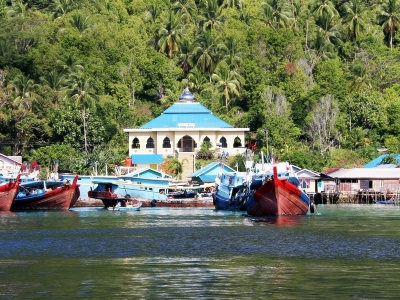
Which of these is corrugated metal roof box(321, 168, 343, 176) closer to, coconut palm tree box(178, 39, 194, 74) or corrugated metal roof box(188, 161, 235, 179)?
corrugated metal roof box(188, 161, 235, 179)

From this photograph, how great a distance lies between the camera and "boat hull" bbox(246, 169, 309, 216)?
75438 mm

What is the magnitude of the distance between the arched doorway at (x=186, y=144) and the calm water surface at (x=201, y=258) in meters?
43.9

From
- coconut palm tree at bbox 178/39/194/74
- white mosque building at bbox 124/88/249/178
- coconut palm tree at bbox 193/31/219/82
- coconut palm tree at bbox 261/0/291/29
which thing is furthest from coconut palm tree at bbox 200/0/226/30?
white mosque building at bbox 124/88/249/178

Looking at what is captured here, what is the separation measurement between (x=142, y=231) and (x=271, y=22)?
8153 centimetres

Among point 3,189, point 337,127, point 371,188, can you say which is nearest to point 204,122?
point 337,127

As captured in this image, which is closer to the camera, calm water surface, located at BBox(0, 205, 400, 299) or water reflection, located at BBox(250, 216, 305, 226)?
calm water surface, located at BBox(0, 205, 400, 299)

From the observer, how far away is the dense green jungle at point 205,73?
114m

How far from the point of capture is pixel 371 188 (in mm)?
105000

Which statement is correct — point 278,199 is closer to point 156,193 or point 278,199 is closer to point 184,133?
point 156,193

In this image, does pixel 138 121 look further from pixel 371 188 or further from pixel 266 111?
pixel 371 188

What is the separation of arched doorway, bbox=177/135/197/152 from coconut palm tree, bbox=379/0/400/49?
32.5 m

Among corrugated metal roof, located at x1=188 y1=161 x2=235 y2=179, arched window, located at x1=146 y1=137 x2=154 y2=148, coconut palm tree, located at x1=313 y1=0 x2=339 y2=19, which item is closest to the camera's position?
corrugated metal roof, located at x1=188 y1=161 x2=235 y2=179

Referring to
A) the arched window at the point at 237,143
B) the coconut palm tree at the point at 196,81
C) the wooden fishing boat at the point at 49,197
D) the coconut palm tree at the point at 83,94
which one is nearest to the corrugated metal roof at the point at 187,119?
the arched window at the point at 237,143

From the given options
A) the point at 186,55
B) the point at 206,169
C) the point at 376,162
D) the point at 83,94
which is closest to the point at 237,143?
the point at 206,169
